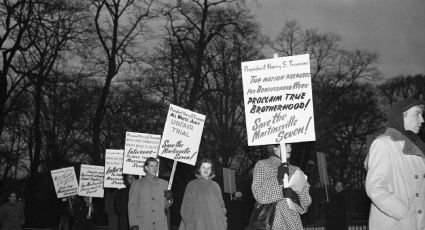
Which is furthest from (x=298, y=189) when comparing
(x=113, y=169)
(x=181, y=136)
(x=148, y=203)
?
(x=113, y=169)

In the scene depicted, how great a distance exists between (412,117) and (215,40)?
32587mm

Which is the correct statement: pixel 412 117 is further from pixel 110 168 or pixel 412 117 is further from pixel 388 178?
pixel 110 168

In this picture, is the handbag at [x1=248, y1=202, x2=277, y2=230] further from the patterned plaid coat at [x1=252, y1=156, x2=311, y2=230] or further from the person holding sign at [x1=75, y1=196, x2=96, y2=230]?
the person holding sign at [x1=75, y1=196, x2=96, y2=230]

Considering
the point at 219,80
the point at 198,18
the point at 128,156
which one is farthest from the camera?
the point at 219,80

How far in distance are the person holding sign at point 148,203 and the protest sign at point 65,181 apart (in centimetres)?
1090

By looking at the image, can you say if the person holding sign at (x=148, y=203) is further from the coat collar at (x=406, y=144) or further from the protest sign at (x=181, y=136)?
the coat collar at (x=406, y=144)

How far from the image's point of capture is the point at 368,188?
4.83 metres

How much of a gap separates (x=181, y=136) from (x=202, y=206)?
8.87ft

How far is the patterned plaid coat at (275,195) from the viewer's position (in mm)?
6352

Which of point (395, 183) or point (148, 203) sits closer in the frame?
point (395, 183)

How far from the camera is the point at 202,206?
9016mm

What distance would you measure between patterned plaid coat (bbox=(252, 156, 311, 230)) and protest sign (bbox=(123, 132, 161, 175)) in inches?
276

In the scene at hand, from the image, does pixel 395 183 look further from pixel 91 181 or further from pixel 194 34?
pixel 194 34

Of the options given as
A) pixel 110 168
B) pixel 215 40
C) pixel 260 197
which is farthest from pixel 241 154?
pixel 260 197
